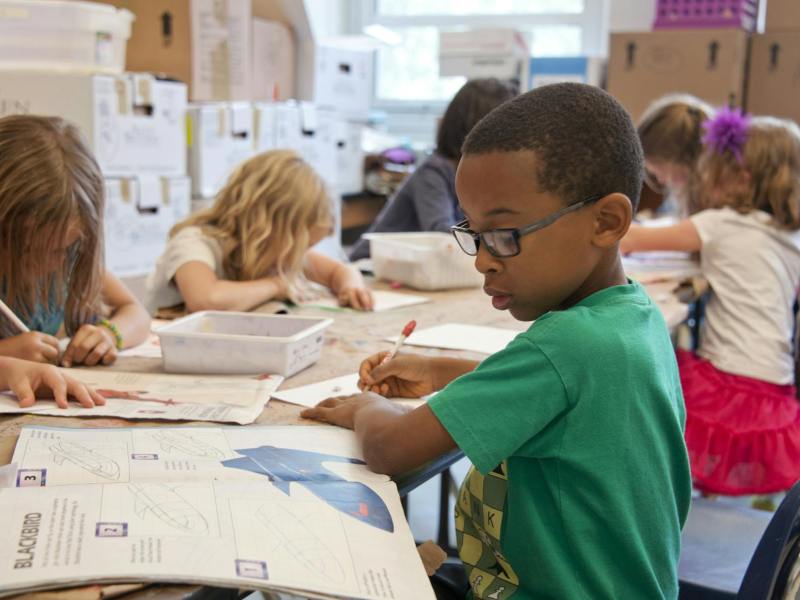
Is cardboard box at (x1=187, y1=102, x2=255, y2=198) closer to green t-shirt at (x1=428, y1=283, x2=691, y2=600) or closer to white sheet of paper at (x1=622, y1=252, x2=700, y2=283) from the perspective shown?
white sheet of paper at (x1=622, y1=252, x2=700, y2=283)

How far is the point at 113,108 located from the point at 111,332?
54.6 inches

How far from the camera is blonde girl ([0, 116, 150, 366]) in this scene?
1249mm

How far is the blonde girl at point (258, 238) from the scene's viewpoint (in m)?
1.76

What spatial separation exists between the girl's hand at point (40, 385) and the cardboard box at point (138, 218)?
5.00 feet

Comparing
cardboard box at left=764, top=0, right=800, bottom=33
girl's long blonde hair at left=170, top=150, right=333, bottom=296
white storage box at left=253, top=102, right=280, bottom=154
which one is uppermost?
cardboard box at left=764, top=0, right=800, bottom=33

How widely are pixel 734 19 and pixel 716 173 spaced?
1773 mm

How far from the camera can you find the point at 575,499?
2.73 feet

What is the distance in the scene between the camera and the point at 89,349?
1282 mm

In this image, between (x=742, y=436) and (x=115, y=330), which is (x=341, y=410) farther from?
(x=742, y=436)

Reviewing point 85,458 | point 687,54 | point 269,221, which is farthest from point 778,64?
point 85,458

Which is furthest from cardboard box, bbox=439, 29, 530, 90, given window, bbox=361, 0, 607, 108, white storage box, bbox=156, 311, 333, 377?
white storage box, bbox=156, 311, 333, 377

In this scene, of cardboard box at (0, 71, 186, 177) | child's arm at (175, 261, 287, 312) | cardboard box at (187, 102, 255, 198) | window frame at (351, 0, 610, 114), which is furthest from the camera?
window frame at (351, 0, 610, 114)

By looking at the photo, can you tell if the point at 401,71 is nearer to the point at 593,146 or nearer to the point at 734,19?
the point at 734,19

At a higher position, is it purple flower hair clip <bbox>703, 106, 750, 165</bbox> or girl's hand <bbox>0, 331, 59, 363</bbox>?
purple flower hair clip <bbox>703, 106, 750, 165</bbox>
